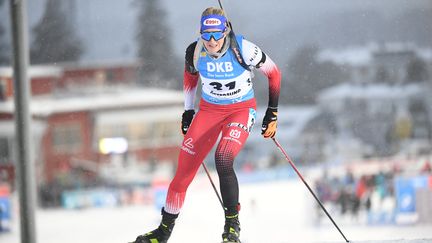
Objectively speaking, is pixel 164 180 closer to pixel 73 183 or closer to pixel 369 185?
pixel 73 183

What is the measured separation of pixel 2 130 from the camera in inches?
823

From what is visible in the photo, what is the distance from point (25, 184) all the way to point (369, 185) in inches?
508

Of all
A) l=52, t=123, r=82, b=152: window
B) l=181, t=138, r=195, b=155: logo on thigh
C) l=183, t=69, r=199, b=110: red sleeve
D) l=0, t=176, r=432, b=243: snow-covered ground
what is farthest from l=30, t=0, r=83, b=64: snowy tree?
l=181, t=138, r=195, b=155: logo on thigh

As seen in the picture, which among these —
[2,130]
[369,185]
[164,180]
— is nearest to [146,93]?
[164,180]

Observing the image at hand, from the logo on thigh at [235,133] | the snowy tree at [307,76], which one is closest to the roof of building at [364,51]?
the snowy tree at [307,76]

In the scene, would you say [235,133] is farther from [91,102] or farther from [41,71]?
[41,71]

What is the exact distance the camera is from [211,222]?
1875cm

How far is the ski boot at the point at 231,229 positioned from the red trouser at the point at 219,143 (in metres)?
0.07

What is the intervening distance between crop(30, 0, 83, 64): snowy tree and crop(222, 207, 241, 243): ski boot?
16473mm

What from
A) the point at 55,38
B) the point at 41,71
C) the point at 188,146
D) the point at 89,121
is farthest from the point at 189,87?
the point at 55,38

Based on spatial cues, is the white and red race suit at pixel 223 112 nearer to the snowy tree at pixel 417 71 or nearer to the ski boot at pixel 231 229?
the ski boot at pixel 231 229

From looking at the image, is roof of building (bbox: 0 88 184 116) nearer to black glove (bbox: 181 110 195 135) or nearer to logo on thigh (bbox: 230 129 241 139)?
black glove (bbox: 181 110 195 135)

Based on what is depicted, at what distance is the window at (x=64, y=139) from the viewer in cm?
2098

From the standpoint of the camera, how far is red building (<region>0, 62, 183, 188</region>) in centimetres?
2019
